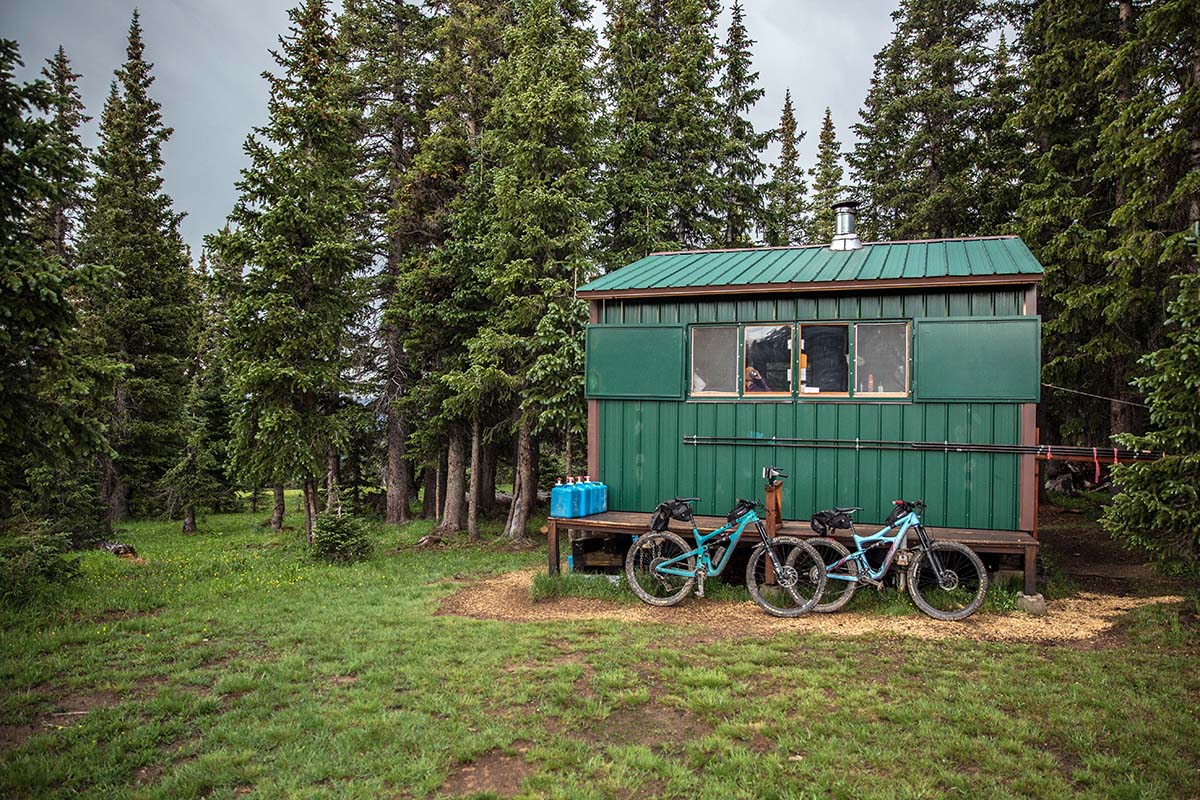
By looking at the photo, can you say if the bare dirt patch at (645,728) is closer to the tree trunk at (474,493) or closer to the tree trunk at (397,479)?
the tree trunk at (474,493)

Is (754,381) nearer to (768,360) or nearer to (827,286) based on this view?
(768,360)

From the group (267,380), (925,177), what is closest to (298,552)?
(267,380)

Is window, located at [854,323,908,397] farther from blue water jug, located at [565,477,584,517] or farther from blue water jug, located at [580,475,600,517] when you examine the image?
blue water jug, located at [565,477,584,517]

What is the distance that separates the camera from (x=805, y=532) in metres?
8.05

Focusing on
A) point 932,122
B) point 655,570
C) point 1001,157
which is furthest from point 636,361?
point 932,122

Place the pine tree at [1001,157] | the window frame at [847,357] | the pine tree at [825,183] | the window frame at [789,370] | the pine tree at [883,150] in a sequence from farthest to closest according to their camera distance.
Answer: the pine tree at [825,183], the pine tree at [883,150], the pine tree at [1001,157], the window frame at [789,370], the window frame at [847,357]

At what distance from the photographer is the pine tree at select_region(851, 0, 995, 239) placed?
1686 centimetres

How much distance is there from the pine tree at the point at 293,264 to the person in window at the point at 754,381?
26.4 ft

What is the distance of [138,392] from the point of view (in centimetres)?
1978

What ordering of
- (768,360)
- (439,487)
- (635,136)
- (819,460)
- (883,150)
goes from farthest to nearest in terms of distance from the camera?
(883,150), (439,487), (635,136), (768,360), (819,460)

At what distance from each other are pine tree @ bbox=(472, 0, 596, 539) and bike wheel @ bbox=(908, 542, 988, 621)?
6606 mm

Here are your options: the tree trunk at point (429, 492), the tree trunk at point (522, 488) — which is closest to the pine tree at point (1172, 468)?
the tree trunk at point (522, 488)

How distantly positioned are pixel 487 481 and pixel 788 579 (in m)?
11.9

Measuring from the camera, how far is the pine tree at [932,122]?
55.3 feet
